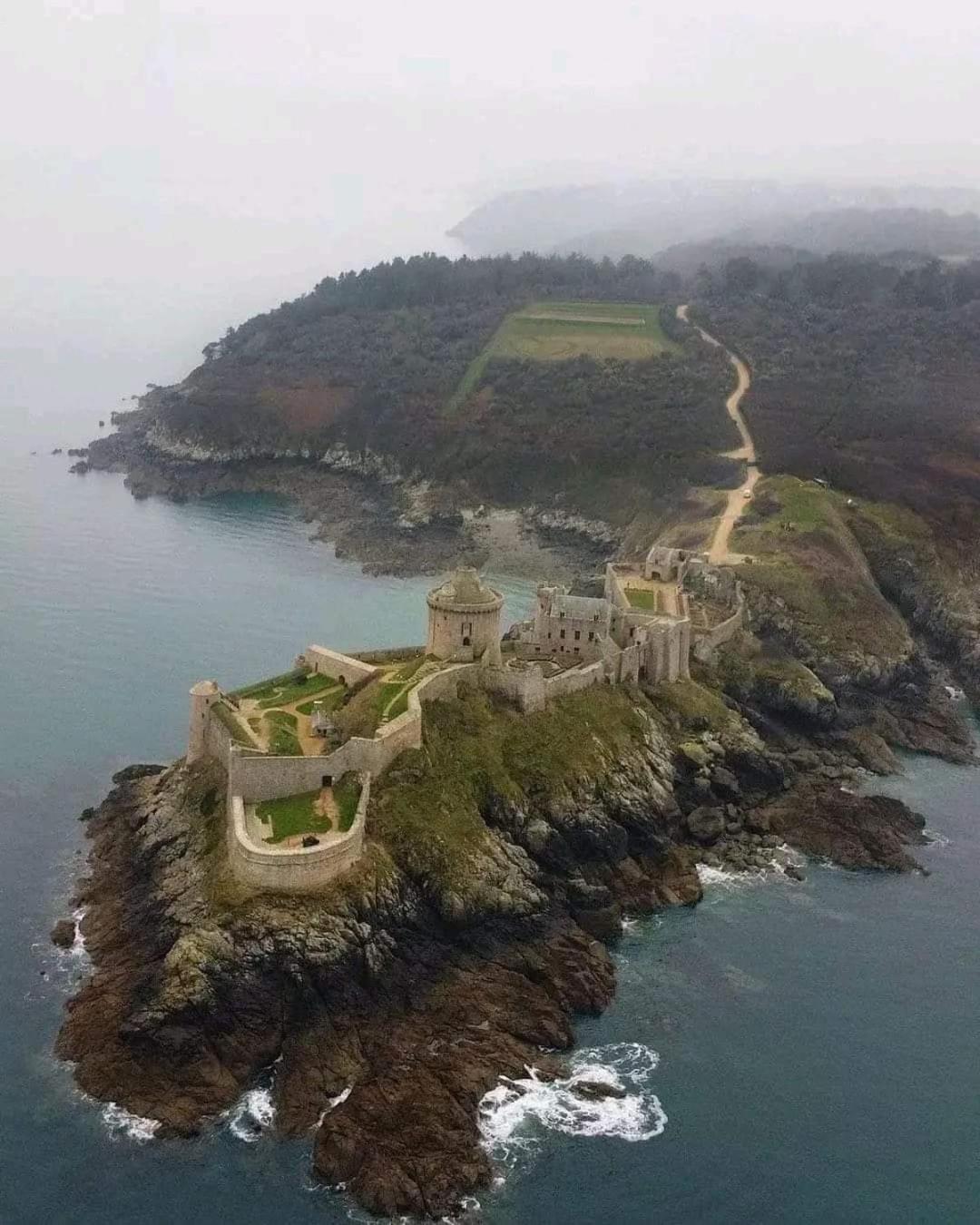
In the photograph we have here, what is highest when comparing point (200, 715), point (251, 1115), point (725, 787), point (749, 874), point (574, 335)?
point (574, 335)

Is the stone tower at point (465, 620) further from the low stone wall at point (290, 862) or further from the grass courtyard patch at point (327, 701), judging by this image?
the low stone wall at point (290, 862)

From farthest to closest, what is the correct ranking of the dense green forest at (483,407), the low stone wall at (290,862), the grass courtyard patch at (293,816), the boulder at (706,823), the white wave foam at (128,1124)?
the dense green forest at (483,407), the boulder at (706,823), the grass courtyard patch at (293,816), the low stone wall at (290,862), the white wave foam at (128,1124)

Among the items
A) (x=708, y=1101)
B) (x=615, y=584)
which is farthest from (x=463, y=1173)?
(x=615, y=584)

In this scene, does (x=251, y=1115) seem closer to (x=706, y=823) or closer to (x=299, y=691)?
(x=299, y=691)

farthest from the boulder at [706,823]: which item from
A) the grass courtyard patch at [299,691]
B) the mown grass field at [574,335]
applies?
the mown grass field at [574,335]

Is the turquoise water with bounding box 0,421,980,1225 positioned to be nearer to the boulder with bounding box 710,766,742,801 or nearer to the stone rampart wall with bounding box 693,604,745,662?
the boulder with bounding box 710,766,742,801

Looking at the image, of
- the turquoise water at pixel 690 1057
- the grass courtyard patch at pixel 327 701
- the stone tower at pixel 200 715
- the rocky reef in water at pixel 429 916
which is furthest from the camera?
the grass courtyard patch at pixel 327 701

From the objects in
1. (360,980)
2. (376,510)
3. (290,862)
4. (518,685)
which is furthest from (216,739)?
(376,510)

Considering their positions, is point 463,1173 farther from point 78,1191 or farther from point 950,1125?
point 950,1125
